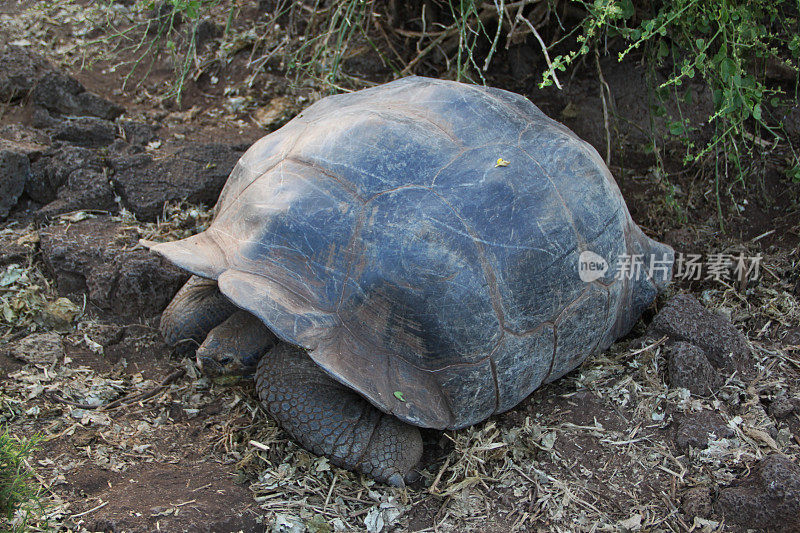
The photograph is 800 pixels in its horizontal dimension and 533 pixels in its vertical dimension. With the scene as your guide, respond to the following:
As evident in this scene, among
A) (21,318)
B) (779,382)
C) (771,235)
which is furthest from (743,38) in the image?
(21,318)

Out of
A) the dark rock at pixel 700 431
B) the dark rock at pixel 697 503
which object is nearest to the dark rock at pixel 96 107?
the dark rock at pixel 700 431

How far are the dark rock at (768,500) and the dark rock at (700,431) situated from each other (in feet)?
0.74

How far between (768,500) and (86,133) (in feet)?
11.6

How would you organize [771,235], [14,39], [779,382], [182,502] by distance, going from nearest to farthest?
[182,502], [779,382], [771,235], [14,39]

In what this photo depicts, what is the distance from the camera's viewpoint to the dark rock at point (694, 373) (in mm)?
2861

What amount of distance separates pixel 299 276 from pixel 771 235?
8.24 ft

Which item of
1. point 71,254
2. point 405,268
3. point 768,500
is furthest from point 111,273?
point 768,500

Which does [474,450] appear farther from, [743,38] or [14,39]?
[14,39]

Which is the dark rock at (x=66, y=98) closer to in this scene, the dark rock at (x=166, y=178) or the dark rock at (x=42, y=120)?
the dark rock at (x=42, y=120)

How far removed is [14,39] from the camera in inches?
185

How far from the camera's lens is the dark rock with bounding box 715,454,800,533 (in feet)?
7.59

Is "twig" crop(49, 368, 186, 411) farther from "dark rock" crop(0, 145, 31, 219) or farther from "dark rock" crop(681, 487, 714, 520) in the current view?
"dark rock" crop(681, 487, 714, 520)

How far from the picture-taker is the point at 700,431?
2.68 m

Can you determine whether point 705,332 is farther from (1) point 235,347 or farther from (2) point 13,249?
(2) point 13,249
